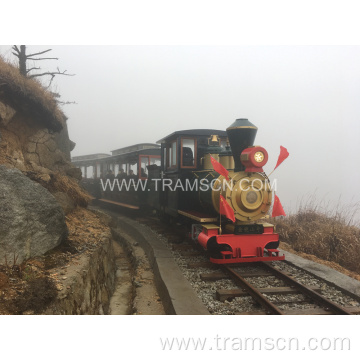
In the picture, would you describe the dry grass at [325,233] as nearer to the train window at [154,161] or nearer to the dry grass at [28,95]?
the train window at [154,161]

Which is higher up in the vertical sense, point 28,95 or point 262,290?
point 28,95

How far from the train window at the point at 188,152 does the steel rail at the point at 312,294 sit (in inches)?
107

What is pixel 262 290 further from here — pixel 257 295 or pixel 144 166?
pixel 144 166

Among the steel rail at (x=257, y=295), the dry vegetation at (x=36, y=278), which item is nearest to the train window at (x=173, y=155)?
the dry vegetation at (x=36, y=278)

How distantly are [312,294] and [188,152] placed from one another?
12.1ft

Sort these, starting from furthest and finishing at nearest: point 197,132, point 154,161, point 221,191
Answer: point 154,161
point 197,132
point 221,191

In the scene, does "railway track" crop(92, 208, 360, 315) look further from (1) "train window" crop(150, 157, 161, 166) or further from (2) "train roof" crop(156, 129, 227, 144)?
(1) "train window" crop(150, 157, 161, 166)

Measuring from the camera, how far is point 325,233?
6547 mm

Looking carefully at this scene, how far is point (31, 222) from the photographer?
3816 millimetres

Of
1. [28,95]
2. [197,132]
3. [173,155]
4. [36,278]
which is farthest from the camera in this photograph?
[173,155]

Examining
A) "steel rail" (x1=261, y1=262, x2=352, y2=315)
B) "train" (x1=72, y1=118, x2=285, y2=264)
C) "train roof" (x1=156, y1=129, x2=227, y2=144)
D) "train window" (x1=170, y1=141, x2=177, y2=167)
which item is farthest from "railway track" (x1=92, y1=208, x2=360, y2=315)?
"train roof" (x1=156, y1=129, x2=227, y2=144)

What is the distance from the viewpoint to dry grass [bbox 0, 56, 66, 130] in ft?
19.8

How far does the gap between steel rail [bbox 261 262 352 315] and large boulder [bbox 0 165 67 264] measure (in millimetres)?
3518

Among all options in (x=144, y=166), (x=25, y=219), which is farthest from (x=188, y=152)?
(x=144, y=166)
